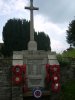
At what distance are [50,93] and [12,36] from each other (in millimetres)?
29865

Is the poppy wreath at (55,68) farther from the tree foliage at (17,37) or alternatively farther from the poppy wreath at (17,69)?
the tree foliage at (17,37)

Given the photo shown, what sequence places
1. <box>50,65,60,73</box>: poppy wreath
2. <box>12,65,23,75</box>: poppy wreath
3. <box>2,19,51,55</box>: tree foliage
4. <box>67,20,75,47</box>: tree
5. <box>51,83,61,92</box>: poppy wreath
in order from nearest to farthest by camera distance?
<box>12,65,23,75</box>: poppy wreath
<box>51,83,61,92</box>: poppy wreath
<box>50,65,60,73</box>: poppy wreath
<box>67,20,75,47</box>: tree
<box>2,19,51,55</box>: tree foliage

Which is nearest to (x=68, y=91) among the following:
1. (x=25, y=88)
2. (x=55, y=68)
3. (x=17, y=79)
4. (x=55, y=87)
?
(x=55, y=87)

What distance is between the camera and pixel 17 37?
46.4 meters

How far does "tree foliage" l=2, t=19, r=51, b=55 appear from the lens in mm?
45075

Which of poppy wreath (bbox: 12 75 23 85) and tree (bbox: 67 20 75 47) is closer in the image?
poppy wreath (bbox: 12 75 23 85)

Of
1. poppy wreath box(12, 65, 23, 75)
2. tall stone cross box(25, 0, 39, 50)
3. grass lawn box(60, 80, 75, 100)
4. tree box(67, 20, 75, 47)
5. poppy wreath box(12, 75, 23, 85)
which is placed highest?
tree box(67, 20, 75, 47)

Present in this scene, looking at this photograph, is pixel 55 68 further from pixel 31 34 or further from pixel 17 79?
pixel 31 34

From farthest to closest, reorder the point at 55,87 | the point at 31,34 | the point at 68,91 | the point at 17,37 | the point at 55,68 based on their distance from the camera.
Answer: the point at 17,37 < the point at 31,34 < the point at 68,91 < the point at 55,68 < the point at 55,87

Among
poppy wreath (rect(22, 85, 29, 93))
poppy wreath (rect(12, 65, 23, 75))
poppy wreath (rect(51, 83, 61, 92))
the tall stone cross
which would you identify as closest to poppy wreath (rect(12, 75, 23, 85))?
poppy wreath (rect(12, 65, 23, 75))

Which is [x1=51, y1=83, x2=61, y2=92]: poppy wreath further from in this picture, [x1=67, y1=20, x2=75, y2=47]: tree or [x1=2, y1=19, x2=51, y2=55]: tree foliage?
[x1=2, y1=19, x2=51, y2=55]: tree foliage

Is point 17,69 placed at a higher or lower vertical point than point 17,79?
higher

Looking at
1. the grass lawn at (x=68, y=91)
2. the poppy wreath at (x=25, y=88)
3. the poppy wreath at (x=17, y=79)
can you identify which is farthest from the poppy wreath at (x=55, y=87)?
the poppy wreath at (x=17, y=79)

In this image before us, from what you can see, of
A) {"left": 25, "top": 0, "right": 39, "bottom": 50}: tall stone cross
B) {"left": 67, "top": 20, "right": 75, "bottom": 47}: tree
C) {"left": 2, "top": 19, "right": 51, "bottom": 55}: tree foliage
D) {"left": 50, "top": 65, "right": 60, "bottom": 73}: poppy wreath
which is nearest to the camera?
{"left": 50, "top": 65, "right": 60, "bottom": 73}: poppy wreath
